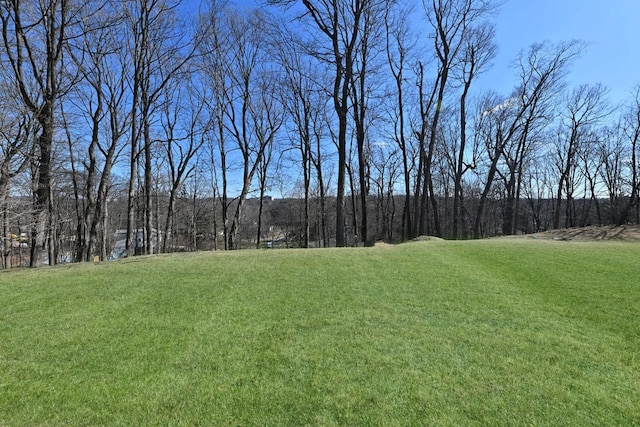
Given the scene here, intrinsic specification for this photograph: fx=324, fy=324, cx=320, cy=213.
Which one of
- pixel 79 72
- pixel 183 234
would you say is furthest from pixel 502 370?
pixel 183 234

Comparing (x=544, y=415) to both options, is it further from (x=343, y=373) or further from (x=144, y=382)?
(x=144, y=382)

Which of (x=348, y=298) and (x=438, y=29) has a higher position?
(x=438, y=29)

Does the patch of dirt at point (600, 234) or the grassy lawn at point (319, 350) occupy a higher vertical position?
the patch of dirt at point (600, 234)

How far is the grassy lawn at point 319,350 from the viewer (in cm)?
238

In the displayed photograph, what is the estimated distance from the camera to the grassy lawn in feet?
7.82

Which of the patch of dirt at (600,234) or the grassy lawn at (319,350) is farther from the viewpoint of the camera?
the patch of dirt at (600,234)

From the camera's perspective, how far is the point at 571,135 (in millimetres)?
28891

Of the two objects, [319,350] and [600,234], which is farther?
[600,234]

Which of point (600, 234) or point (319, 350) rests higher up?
point (600, 234)

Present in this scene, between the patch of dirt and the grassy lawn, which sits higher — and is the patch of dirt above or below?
above

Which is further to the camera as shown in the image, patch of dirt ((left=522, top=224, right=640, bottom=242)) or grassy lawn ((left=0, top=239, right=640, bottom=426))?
patch of dirt ((left=522, top=224, right=640, bottom=242))

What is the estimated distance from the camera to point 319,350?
3.34 metres

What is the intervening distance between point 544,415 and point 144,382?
10.2 feet

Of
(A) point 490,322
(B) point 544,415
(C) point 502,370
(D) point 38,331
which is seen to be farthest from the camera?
(A) point 490,322
